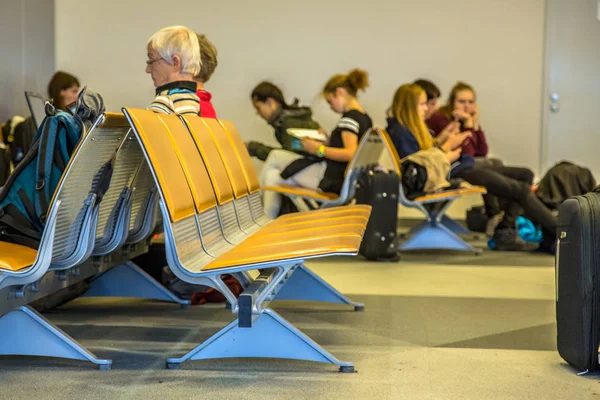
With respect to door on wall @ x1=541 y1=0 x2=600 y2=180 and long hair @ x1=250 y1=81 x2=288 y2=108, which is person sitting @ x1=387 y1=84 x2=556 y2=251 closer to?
long hair @ x1=250 y1=81 x2=288 y2=108

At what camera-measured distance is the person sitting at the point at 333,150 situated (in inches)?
254

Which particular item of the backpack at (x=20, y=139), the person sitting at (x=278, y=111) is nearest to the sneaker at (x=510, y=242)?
the person sitting at (x=278, y=111)

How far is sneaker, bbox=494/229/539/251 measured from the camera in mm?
6973

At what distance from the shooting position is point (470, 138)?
7.80 meters

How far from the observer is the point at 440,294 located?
4.77m

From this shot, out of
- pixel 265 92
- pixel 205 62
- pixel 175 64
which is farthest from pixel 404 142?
pixel 175 64

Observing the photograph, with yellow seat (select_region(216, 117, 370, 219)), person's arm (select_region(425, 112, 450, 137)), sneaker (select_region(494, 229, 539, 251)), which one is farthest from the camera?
person's arm (select_region(425, 112, 450, 137))

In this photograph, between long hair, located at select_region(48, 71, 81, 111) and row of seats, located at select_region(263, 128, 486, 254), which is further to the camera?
long hair, located at select_region(48, 71, 81, 111)

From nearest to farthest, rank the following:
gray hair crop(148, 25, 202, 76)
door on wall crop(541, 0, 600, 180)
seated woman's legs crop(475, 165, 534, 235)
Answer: gray hair crop(148, 25, 202, 76)
seated woman's legs crop(475, 165, 534, 235)
door on wall crop(541, 0, 600, 180)

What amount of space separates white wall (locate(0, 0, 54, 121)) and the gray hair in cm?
511

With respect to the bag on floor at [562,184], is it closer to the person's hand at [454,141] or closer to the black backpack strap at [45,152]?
the person's hand at [454,141]

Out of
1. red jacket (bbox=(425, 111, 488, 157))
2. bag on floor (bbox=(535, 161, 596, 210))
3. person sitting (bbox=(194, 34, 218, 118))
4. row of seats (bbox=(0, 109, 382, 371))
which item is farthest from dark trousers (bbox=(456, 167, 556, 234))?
row of seats (bbox=(0, 109, 382, 371))

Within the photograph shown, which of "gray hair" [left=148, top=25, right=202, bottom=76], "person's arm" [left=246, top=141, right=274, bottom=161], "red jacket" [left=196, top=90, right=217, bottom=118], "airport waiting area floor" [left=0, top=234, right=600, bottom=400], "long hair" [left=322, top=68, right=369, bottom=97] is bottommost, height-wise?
"airport waiting area floor" [left=0, top=234, right=600, bottom=400]

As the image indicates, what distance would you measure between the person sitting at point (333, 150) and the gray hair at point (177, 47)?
8.61ft
